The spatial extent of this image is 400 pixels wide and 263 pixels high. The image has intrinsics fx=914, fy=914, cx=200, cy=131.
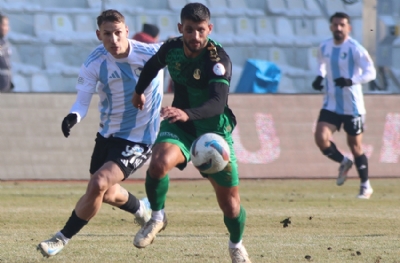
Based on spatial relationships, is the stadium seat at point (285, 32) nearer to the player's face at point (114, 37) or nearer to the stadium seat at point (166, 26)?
the stadium seat at point (166, 26)

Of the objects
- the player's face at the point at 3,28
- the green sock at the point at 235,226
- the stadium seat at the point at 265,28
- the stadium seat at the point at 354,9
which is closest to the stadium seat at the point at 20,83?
the player's face at the point at 3,28

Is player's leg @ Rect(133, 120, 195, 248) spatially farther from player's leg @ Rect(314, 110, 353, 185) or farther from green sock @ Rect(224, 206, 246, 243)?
player's leg @ Rect(314, 110, 353, 185)

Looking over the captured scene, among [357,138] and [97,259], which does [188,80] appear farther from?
[357,138]

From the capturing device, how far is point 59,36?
17.4m

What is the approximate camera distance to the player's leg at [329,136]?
527 inches

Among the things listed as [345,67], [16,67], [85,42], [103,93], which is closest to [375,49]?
[345,67]

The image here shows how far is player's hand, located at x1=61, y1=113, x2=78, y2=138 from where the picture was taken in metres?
7.04

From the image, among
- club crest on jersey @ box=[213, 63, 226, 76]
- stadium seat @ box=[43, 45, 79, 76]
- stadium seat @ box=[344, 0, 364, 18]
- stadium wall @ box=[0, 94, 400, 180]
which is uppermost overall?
club crest on jersey @ box=[213, 63, 226, 76]

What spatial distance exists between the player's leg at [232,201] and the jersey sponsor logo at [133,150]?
42.9 inches

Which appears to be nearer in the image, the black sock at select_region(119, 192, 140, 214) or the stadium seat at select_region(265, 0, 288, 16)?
the black sock at select_region(119, 192, 140, 214)

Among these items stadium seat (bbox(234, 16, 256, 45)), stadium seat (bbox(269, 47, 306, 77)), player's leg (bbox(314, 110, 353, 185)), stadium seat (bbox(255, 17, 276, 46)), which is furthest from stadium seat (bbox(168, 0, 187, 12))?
player's leg (bbox(314, 110, 353, 185))

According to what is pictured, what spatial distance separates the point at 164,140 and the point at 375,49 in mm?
11293

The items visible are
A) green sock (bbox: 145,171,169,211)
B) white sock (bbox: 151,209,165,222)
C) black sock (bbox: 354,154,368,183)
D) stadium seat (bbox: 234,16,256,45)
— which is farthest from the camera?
stadium seat (bbox: 234,16,256,45)

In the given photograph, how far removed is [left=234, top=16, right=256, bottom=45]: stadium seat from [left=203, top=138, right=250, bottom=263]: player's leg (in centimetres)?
1122
